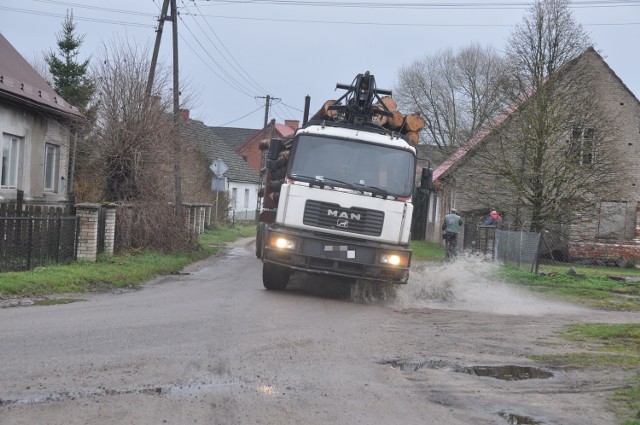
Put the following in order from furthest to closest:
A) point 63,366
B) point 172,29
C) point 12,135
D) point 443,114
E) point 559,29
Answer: point 443,114, point 559,29, point 172,29, point 12,135, point 63,366

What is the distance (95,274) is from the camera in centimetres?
1485

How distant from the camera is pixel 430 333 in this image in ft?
33.8

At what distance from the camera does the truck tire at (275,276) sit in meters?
14.0

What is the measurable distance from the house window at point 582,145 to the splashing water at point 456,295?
1137cm

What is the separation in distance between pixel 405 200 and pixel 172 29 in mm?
14279

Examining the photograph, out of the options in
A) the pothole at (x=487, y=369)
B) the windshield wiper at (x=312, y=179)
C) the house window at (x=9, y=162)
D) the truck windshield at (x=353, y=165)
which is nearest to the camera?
the pothole at (x=487, y=369)

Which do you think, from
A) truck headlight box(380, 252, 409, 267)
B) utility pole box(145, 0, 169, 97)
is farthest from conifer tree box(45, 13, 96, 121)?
truck headlight box(380, 252, 409, 267)

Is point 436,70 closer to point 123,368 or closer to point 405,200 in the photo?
point 405,200

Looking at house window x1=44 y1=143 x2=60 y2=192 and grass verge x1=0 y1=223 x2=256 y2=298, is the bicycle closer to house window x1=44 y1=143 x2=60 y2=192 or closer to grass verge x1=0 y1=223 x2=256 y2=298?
grass verge x1=0 y1=223 x2=256 y2=298

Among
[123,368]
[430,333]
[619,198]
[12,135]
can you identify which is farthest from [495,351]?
[619,198]

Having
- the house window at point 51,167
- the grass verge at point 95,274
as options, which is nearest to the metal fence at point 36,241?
the grass verge at point 95,274

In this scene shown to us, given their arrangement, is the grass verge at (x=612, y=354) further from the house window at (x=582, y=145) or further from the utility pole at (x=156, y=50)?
the house window at (x=582, y=145)

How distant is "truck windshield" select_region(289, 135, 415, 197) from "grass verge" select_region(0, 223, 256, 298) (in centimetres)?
427

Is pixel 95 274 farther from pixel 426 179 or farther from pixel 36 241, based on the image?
pixel 426 179
